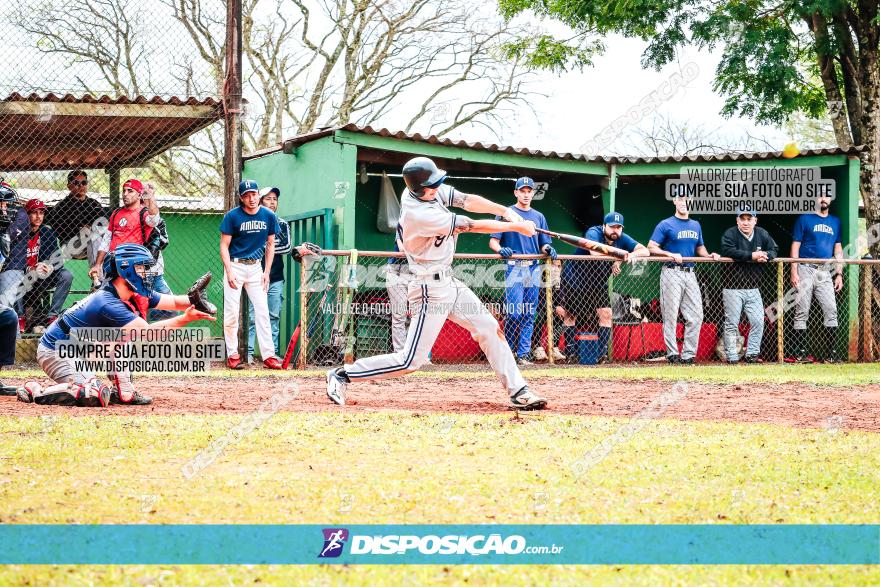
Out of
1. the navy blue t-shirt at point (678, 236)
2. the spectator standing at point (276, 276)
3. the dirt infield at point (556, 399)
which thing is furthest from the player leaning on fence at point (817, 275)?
the spectator standing at point (276, 276)

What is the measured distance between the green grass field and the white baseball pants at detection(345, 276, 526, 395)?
688mm

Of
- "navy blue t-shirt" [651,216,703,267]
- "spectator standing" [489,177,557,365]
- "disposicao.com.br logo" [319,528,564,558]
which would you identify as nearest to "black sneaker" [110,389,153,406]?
"disposicao.com.br logo" [319,528,564,558]

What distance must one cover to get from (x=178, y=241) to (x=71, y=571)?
13569mm

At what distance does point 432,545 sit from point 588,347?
9736 millimetres

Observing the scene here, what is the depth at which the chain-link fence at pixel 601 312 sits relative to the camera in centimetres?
1170

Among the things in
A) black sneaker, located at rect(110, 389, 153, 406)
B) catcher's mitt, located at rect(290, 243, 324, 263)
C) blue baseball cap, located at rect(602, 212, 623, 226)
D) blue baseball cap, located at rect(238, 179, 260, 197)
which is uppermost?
blue baseball cap, located at rect(238, 179, 260, 197)

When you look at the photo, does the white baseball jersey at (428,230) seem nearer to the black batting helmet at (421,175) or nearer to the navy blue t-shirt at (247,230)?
the black batting helmet at (421,175)

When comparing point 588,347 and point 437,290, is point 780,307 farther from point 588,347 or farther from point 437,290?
point 437,290

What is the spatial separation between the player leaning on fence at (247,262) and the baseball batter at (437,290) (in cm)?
409

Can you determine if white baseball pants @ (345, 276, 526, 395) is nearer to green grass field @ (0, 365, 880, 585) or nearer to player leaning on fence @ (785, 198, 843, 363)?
green grass field @ (0, 365, 880, 585)

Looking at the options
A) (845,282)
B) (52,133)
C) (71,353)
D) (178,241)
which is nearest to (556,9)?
(845,282)

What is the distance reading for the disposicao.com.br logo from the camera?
3363 mm

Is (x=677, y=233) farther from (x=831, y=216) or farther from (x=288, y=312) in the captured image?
Result: (x=288, y=312)

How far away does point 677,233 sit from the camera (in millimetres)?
13219
